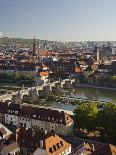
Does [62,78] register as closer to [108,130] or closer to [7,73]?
[7,73]

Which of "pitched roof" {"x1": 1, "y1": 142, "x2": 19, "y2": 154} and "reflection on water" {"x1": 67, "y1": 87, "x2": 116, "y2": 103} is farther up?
"pitched roof" {"x1": 1, "y1": 142, "x2": 19, "y2": 154}

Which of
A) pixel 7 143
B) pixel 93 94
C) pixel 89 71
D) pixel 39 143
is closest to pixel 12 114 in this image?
pixel 7 143

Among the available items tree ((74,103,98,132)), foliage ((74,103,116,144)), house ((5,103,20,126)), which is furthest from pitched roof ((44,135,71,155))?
house ((5,103,20,126))

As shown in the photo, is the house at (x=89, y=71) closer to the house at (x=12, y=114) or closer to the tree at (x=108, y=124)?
the house at (x=12, y=114)

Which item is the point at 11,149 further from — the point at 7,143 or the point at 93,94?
the point at 93,94

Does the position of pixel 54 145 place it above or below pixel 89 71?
above

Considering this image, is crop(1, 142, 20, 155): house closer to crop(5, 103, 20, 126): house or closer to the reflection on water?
crop(5, 103, 20, 126): house

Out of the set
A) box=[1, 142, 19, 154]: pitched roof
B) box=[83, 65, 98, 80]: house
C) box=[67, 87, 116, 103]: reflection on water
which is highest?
box=[1, 142, 19, 154]: pitched roof

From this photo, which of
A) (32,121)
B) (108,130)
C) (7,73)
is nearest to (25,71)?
(7,73)
